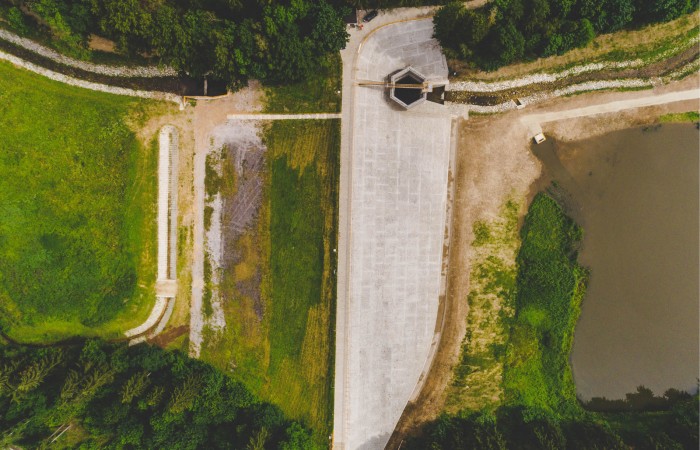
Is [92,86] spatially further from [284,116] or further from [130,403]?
[130,403]

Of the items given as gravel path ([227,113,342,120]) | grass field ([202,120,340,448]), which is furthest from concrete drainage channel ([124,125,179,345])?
gravel path ([227,113,342,120])

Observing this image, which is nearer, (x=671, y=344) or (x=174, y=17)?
(x=174, y=17)

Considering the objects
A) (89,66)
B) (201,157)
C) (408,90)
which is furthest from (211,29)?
(408,90)

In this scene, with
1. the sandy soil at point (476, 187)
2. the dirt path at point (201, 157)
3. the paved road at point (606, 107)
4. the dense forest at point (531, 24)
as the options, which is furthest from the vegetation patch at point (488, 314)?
the dirt path at point (201, 157)

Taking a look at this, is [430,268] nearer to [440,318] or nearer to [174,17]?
[440,318]

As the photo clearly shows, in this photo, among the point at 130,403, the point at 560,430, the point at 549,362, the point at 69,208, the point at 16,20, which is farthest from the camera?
the point at 549,362

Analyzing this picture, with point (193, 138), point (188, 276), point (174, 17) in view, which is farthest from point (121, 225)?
point (174, 17)
